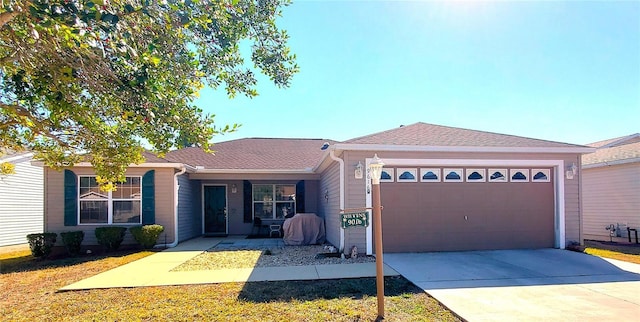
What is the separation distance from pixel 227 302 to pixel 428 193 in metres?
5.58

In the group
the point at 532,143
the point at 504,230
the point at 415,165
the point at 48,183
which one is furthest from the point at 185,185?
the point at 532,143

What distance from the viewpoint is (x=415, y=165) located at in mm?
8672

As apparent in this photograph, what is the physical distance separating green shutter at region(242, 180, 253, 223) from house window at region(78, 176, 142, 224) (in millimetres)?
4094

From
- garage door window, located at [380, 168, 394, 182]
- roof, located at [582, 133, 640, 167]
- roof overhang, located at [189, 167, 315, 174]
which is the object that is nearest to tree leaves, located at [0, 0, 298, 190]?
garage door window, located at [380, 168, 394, 182]

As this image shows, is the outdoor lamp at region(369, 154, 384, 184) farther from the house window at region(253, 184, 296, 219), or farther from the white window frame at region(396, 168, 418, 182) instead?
the house window at region(253, 184, 296, 219)

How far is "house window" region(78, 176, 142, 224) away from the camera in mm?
10445

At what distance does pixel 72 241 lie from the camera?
9719mm

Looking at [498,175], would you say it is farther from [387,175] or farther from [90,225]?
[90,225]

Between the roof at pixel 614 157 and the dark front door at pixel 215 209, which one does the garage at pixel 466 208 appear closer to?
the roof at pixel 614 157

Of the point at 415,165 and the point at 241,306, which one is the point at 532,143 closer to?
the point at 415,165

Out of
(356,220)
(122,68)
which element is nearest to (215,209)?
(356,220)

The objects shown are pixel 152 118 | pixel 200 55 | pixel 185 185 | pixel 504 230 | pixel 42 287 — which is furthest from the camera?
pixel 185 185

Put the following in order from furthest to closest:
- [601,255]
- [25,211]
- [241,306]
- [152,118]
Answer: [25,211] → [601,255] → [241,306] → [152,118]

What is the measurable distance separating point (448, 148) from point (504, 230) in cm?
261
